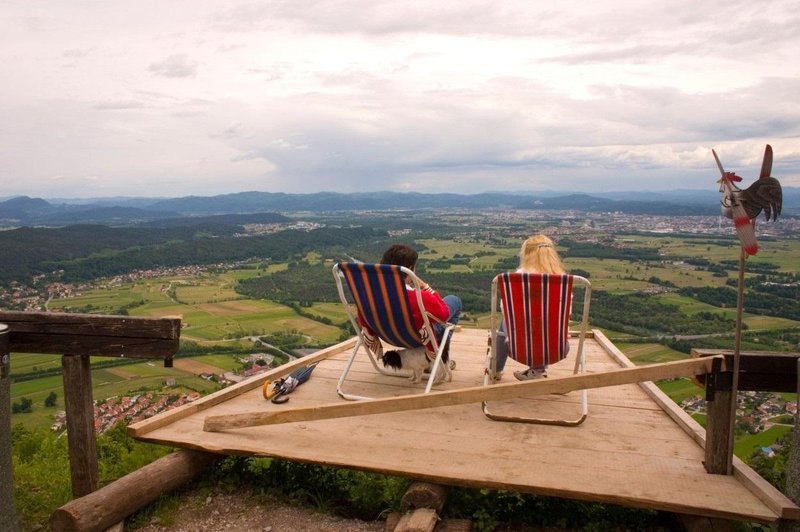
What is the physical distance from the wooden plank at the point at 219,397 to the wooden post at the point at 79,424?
0.83ft

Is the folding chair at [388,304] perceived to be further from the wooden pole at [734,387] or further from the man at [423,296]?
the wooden pole at [734,387]

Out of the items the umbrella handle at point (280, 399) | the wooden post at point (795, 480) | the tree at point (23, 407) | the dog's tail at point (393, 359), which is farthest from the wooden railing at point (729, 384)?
the tree at point (23, 407)

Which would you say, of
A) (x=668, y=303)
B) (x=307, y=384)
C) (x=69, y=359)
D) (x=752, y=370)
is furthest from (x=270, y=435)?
(x=668, y=303)

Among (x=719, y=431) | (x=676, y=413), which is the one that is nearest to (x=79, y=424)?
(x=719, y=431)

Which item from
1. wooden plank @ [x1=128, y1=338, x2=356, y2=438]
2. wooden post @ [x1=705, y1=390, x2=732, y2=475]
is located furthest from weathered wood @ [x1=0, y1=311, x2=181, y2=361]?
wooden post @ [x1=705, y1=390, x2=732, y2=475]

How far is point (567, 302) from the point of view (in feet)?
11.3

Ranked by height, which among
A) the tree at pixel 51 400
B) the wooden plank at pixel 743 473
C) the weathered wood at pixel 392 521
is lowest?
the tree at pixel 51 400

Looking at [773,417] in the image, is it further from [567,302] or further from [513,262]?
[513,262]

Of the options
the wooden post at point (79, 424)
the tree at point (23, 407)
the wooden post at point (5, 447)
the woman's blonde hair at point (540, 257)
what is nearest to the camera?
the wooden post at point (5, 447)

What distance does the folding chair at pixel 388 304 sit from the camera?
357cm

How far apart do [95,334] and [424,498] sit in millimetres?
2150

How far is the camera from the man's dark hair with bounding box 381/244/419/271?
158 inches

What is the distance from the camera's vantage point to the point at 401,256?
4016 millimetres

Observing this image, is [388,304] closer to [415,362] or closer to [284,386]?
[415,362]
